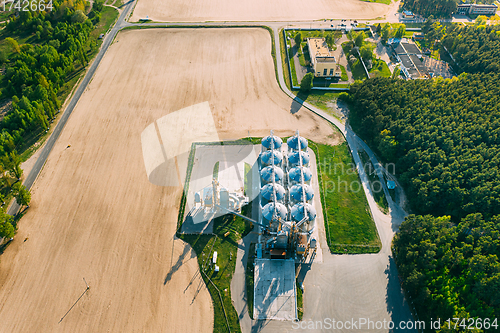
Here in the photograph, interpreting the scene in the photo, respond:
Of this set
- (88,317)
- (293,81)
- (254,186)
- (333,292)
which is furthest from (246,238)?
(293,81)

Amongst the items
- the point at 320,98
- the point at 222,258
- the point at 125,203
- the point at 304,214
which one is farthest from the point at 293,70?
the point at 222,258

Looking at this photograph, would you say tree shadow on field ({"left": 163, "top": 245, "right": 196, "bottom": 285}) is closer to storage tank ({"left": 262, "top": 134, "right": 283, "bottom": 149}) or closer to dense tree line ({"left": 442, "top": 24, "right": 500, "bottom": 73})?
storage tank ({"left": 262, "top": 134, "right": 283, "bottom": 149})

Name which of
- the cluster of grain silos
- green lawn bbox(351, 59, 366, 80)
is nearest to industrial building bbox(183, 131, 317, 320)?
the cluster of grain silos

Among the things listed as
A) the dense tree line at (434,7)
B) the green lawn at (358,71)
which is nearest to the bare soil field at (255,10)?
the dense tree line at (434,7)

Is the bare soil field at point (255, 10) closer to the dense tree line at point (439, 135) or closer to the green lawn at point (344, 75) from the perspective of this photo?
the green lawn at point (344, 75)

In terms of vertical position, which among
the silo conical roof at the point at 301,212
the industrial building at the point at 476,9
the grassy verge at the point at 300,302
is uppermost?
the industrial building at the point at 476,9

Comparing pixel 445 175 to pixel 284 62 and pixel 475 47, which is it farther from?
pixel 475 47
